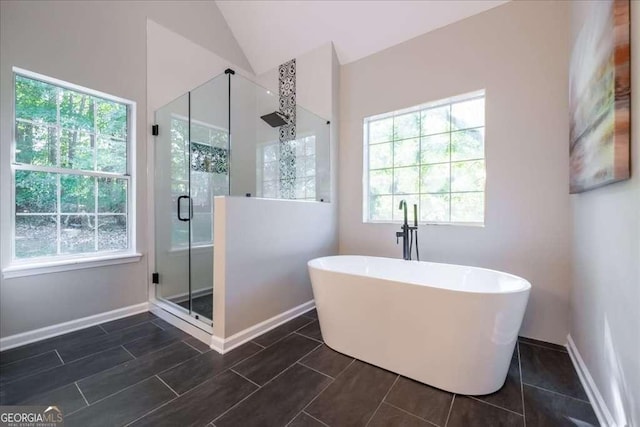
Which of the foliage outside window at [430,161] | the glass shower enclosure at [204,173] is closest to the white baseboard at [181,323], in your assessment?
the glass shower enclosure at [204,173]

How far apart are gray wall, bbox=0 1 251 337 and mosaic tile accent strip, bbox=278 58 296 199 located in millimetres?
1118

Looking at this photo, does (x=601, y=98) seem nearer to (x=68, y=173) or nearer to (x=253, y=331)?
(x=253, y=331)

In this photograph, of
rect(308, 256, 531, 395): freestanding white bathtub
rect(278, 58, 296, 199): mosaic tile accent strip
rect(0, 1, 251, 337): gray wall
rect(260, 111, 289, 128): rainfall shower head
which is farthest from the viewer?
rect(260, 111, 289, 128): rainfall shower head

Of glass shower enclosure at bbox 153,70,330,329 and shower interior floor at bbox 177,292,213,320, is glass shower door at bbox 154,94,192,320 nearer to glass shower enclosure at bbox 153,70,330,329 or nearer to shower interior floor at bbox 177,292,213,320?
glass shower enclosure at bbox 153,70,330,329

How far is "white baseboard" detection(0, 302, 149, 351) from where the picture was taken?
6.38ft

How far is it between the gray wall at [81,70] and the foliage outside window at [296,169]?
47.3 inches

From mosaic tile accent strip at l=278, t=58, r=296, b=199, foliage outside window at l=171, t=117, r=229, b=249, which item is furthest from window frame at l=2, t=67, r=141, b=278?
mosaic tile accent strip at l=278, t=58, r=296, b=199

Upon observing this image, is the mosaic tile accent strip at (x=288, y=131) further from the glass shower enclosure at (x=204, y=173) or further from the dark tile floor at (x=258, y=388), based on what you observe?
the dark tile floor at (x=258, y=388)

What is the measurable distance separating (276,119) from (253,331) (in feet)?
7.12

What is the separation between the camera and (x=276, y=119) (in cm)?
304

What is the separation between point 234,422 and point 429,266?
1656mm

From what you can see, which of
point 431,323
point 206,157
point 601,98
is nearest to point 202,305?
point 206,157

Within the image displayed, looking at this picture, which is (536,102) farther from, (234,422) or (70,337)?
(70,337)

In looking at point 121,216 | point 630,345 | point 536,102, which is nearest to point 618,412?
point 630,345
